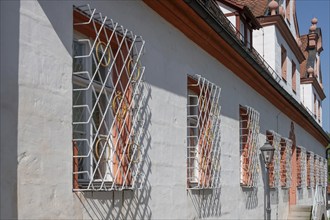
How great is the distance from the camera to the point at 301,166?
63.9 ft

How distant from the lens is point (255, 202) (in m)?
11.7

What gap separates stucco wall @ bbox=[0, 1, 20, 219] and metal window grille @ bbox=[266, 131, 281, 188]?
10.1m

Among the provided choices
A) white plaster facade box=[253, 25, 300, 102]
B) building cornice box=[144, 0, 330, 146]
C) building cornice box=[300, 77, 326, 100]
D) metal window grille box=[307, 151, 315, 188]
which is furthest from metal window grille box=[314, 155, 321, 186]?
building cornice box=[144, 0, 330, 146]

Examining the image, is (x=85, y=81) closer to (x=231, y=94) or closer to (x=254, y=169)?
(x=231, y=94)

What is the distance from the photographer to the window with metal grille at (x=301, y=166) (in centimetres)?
1917

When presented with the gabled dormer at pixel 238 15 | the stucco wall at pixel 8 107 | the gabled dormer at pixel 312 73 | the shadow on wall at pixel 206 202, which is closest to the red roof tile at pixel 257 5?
the gabled dormer at pixel 238 15

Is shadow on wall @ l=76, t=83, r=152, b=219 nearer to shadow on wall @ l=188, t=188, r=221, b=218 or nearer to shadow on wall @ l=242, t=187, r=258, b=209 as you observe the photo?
shadow on wall @ l=188, t=188, r=221, b=218

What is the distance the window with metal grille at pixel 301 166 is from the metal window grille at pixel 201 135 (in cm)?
1104

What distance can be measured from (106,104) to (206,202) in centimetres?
314

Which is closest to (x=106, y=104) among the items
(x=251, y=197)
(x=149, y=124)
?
(x=149, y=124)

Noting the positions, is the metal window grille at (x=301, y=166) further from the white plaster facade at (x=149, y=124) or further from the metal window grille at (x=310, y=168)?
the white plaster facade at (x=149, y=124)

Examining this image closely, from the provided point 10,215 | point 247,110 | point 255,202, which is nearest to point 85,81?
point 10,215

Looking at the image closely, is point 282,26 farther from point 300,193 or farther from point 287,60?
point 300,193

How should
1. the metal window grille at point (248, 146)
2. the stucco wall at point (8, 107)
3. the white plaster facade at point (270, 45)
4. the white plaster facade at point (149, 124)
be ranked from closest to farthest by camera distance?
the stucco wall at point (8, 107) → the white plaster facade at point (149, 124) → the metal window grille at point (248, 146) → the white plaster facade at point (270, 45)
